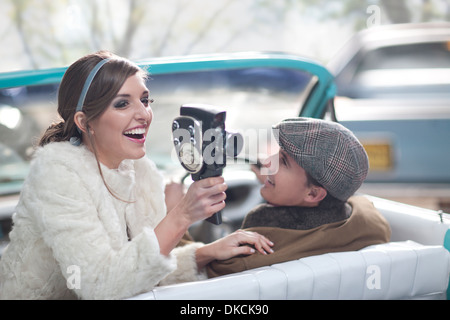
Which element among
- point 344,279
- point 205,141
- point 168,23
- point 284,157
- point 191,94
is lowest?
point 344,279

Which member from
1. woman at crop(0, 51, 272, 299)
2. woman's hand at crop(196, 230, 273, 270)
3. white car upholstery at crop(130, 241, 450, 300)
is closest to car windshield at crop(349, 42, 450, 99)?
white car upholstery at crop(130, 241, 450, 300)

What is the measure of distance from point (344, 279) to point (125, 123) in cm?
77

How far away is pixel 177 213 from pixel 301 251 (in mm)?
457

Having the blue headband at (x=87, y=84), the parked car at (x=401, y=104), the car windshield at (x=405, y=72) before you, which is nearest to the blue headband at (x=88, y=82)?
the blue headband at (x=87, y=84)

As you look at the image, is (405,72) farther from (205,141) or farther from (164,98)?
(205,141)

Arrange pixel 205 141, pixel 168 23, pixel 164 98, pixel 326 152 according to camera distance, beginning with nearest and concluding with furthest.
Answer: pixel 205 141, pixel 326 152, pixel 164 98, pixel 168 23

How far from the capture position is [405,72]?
4.24 metres

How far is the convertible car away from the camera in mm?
1349

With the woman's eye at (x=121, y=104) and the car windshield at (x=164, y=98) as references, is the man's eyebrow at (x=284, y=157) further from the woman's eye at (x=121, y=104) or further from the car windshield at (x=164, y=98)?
the woman's eye at (x=121, y=104)

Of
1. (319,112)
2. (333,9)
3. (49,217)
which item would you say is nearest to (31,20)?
(333,9)

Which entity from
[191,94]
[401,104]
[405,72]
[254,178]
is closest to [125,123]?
[191,94]

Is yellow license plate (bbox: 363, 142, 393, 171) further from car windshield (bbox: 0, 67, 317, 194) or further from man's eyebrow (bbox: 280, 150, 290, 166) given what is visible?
man's eyebrow (bbox: 280, 150, 290, 166)

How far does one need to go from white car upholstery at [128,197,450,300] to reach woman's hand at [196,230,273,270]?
0.33 ft

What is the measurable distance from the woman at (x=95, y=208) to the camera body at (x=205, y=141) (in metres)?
0.04
